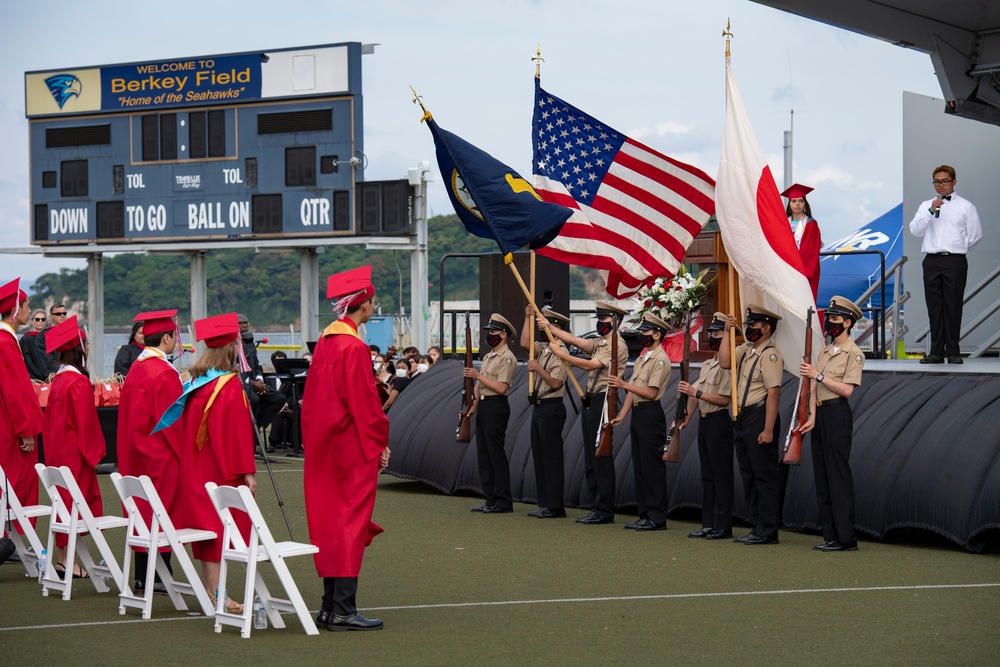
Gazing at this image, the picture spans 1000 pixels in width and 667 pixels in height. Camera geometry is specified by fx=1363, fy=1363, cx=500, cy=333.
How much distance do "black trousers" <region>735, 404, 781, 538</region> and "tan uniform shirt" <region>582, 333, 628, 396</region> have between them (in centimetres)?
151

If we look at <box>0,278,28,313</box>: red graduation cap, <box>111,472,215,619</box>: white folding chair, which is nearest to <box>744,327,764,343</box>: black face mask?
<box>111,472,215,619</box>: white folding chair

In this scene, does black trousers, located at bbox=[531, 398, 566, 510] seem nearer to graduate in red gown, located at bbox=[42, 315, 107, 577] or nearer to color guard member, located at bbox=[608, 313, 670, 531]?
color guard member, located at bbox=[608, 313, 670, 531]

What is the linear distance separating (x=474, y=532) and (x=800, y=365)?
3.11 metres

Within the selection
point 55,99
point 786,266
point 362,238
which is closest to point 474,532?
point 786,266

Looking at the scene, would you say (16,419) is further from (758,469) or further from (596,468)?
(758,469)

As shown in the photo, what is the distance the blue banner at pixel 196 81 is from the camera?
87.5 feet

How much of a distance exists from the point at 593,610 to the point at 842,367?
132 inches

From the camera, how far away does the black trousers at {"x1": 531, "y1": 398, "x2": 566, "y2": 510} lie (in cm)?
1257

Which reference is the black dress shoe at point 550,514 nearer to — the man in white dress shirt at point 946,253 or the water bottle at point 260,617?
the man in white dress shirt at point 946,253

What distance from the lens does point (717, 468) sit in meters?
11.0

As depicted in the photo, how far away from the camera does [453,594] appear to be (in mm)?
8555

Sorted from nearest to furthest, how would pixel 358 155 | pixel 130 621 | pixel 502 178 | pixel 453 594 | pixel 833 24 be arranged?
pixel 130 621, pixel 453 594, pixel 502 178, pixel 833 24, pixel 358 155

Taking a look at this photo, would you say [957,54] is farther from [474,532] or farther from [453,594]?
[453,594]

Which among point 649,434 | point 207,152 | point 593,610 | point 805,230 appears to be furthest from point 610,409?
point 207,152
